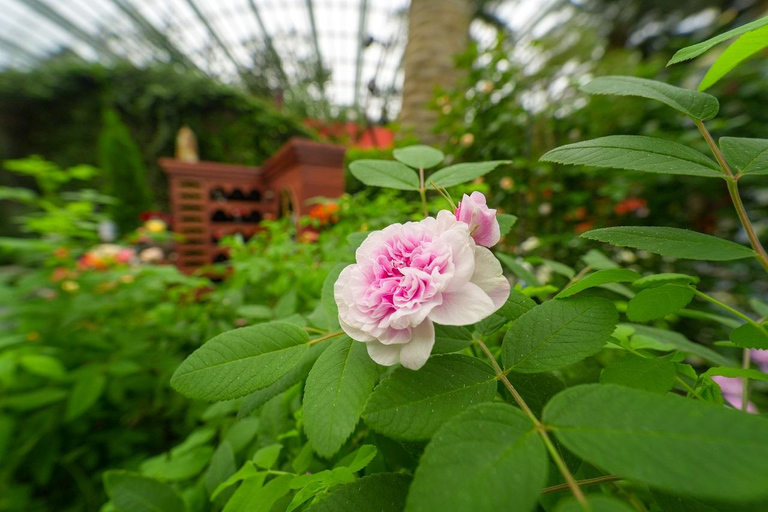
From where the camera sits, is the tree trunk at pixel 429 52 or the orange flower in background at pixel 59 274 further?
the tree trunk at pixel 429 52

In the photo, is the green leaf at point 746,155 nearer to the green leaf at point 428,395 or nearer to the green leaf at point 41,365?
the green leaf at point 428,395

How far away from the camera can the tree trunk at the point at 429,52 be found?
6.42 feet

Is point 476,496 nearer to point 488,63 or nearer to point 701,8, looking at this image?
point 488,63

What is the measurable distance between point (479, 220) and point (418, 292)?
69mm

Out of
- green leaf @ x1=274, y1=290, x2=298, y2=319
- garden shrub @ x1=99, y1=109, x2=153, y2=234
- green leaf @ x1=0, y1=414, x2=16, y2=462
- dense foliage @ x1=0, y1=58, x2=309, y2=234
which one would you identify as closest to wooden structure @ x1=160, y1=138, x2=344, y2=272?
green leaf @ x1=0, y1=414, x2=16, y2=462

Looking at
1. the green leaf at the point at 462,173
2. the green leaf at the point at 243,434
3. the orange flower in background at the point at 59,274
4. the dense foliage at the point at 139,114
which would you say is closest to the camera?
the green leaf at the point at 462,173

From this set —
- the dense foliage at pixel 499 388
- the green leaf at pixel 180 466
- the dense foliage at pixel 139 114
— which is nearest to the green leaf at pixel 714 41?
the dense foliage at pixel 499 388

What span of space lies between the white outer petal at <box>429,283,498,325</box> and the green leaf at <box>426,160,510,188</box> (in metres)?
0.14

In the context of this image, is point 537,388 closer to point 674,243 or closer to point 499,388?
point 499,388

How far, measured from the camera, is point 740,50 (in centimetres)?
24

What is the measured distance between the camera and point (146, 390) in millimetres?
970

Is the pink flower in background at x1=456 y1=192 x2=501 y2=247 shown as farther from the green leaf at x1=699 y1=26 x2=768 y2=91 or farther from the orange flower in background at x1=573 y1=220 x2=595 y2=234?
the orange flower in background at x1=573 y1=220 x2=595 y2=234

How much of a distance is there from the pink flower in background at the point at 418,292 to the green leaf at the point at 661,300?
0.11 m

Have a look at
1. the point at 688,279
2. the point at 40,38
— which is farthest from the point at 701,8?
the point at 40,38
